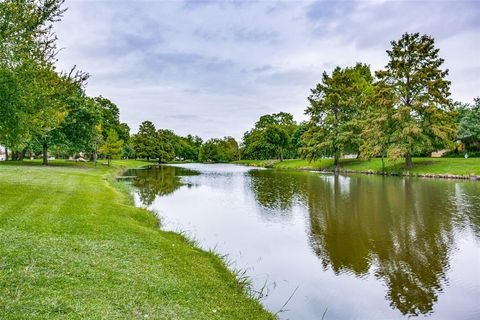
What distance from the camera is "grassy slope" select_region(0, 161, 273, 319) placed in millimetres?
5730

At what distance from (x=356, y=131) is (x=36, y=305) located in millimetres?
59081

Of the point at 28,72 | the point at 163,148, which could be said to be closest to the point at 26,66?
Result: the point at 28,72

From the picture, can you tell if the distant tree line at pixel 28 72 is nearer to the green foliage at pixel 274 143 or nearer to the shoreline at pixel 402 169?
the shoreline at pixel 402 169

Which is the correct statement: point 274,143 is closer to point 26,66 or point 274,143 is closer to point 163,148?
point 163,148

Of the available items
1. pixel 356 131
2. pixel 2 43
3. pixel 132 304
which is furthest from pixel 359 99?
pixel 132 304

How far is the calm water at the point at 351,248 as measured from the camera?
8141mm

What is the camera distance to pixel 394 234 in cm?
1386

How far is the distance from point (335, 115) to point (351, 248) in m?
52.9

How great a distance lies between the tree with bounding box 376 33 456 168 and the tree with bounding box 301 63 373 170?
10893mm

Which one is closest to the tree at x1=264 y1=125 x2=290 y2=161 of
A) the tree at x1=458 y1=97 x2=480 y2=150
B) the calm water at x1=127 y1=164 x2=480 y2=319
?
the tree at x1=458 y1=97 x2=480 y2=150

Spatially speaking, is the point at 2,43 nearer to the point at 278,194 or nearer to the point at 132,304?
the point at 132,304

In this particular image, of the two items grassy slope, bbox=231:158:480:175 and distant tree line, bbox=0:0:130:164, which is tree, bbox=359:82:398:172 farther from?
distant tree line, bbox=0:0:130:164

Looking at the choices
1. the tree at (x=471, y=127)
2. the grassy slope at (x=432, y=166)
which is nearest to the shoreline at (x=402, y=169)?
the grassy slope at (x=432, y=166)

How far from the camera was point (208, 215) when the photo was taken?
18.5 metres
